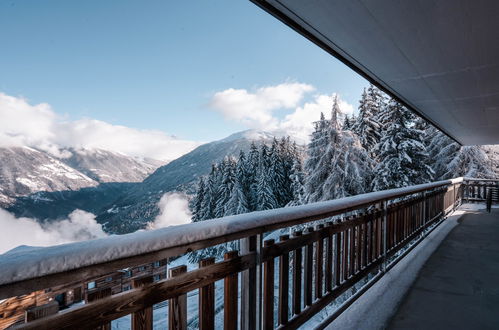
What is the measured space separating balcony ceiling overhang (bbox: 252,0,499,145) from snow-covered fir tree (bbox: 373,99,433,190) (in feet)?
35.3

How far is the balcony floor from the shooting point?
105 inches

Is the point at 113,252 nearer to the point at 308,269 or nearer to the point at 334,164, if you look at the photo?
the point at 308,269

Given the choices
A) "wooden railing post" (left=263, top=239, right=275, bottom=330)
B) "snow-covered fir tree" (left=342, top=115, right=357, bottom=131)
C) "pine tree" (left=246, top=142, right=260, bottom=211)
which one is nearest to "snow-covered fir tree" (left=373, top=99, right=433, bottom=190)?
"snow-covered fir tree" (left=342, top=115, right=357, bottom=131)

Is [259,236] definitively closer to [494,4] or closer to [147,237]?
[147,237]

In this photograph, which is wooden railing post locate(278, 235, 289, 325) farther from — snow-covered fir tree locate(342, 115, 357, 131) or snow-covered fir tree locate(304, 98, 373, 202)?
snow-covered fir tree locate(342, 115, 357, 131)

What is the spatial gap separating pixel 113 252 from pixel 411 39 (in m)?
3.43

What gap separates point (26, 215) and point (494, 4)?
22642cm

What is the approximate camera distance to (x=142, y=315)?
1.26 m

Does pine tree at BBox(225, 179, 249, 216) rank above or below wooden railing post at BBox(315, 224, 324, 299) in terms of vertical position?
below

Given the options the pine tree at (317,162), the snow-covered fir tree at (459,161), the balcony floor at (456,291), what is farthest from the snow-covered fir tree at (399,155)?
the balcony floor at (456,291)

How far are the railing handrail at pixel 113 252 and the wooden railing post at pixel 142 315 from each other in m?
0.12

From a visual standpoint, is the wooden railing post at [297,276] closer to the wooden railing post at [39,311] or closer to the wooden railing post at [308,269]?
the wooden railing post at [308,269]

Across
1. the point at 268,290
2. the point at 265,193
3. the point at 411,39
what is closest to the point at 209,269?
the point at 268,290

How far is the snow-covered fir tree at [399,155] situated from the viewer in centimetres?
1520
